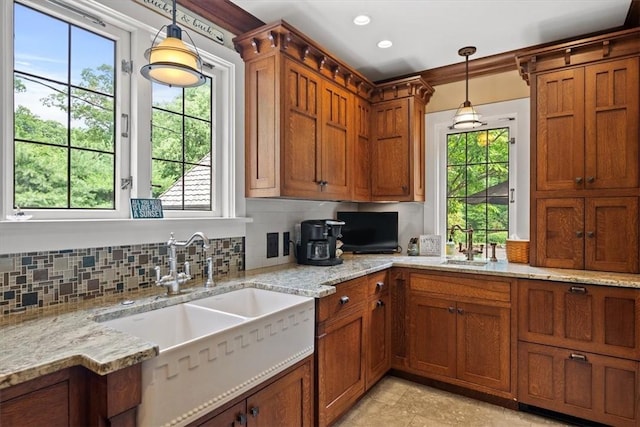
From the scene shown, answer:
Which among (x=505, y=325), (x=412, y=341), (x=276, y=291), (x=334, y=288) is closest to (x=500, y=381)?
(x=505, y=325)

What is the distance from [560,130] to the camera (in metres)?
2.61

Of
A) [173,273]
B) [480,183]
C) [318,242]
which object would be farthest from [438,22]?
[173,273]

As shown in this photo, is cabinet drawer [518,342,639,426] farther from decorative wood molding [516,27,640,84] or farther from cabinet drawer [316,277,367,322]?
decorative wood molding [516,27,640,84]

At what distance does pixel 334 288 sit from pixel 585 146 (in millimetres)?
1986

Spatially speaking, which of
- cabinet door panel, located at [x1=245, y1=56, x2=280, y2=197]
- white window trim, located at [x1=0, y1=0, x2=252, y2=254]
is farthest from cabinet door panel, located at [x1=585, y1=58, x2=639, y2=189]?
white window trim, located at [x1=0, y1=0, x2=252, y2=254]

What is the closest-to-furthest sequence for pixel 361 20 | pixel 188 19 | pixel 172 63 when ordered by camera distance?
1. pixel 172 63
2. pixel 188 19
3. pixel 361 20

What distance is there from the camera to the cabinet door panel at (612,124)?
7.88ft

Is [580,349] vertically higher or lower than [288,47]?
lower

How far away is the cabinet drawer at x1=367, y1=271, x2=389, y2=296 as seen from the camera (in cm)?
263

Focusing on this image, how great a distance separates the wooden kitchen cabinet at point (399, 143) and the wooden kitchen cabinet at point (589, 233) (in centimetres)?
104

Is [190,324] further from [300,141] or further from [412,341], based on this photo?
[412,341]

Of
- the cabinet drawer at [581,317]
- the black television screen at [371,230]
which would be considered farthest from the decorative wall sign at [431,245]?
the cabinet drawer at [581,317]

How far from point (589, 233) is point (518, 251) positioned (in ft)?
1.58

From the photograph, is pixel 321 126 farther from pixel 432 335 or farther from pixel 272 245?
pixel 432 335
